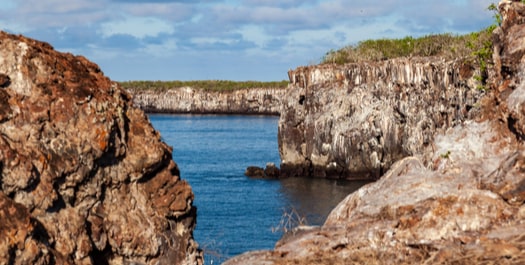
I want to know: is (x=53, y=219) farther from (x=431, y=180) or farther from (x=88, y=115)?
(x=431, y=180)

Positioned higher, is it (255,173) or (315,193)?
(255,173)

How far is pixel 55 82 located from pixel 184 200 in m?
2.69

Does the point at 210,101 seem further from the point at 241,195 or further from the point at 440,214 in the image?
the point at 440,214

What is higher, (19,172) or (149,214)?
(19,172)

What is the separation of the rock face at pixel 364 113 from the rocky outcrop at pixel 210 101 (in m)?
104

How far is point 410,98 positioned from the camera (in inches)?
2539

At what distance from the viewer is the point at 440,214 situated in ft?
30.7

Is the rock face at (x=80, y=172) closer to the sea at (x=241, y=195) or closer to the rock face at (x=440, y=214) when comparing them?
the sea at (x=241, y=195)

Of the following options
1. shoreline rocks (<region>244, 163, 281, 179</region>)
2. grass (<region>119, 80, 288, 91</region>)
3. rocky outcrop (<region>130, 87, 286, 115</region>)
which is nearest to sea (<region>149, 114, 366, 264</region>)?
shoreline rocks (<region>244, 163, 281, 179</region>)

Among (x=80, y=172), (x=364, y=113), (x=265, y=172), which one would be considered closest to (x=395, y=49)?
(x=364, y=113)

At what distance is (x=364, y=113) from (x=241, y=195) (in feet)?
44.7

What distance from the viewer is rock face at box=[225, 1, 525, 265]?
896 cm

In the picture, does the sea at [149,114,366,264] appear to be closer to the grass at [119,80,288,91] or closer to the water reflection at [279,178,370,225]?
the water reflection at [279,178,370,225]

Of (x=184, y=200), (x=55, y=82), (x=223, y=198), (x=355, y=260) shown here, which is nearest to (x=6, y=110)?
(x=55, y=82)
